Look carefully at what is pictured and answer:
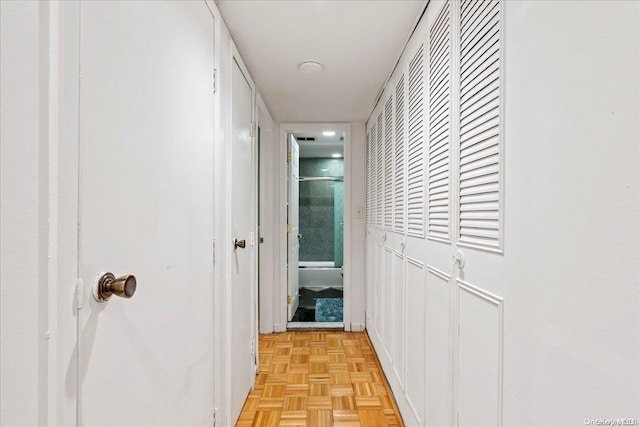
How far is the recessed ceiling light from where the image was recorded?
6.69 ft

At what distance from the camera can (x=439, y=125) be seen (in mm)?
1321

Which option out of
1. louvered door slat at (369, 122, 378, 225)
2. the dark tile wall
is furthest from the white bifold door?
the dark tile wall

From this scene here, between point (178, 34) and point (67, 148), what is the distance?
2.28 ft

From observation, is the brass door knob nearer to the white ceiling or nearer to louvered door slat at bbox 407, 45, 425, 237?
louvered door slat at bbox 407, 45, 425, 237

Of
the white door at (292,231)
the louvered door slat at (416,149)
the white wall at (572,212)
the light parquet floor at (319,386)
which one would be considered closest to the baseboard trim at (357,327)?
the light parquet floor at (319,386)

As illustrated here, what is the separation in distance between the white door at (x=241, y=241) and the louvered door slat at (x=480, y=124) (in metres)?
1.20

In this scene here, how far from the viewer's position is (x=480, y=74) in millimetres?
979

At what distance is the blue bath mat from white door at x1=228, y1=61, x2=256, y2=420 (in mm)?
1560

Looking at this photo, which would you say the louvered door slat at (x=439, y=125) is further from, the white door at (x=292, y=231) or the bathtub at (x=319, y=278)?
the bathtub at (x=319, y=278)

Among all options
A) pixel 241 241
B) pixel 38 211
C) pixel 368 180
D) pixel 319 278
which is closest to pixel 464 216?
pixel 38 211

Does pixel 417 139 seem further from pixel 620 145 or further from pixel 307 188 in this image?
pixel 307 188

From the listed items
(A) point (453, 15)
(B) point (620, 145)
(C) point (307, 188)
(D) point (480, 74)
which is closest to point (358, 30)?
(A) point (453, 15)

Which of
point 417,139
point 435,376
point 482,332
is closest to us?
point 482,332

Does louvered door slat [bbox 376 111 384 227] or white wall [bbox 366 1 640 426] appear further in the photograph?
louvered door slat [bbox 376 111 384 227]
